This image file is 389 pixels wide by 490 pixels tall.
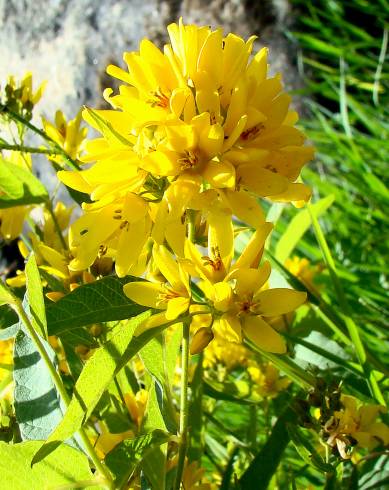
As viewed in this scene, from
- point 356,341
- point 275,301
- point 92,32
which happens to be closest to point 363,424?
point 356,341

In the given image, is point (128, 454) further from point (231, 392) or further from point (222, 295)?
point (231, 392)

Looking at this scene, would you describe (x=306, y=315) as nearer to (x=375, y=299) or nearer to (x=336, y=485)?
(x=336, y=485)

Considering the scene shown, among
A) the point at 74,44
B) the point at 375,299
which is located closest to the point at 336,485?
the point at 375,299

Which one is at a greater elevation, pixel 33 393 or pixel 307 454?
pixel 33 393

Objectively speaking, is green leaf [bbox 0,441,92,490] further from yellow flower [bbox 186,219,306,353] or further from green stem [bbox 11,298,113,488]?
yellow flower [bbox 186,219,306,353]

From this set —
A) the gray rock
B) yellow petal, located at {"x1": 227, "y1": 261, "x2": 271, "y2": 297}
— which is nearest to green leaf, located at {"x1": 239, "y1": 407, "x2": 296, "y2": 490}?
yellow petal, located at {"x1": 227, "y1": 261, "x2": 271, "y2": 297}

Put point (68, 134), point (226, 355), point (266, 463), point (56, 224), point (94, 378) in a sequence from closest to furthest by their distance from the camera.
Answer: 1. point (94, 378)
2. point (266, 463)
3. point (56, 224)
4. point (68, 134)
5. point (226, 355)
